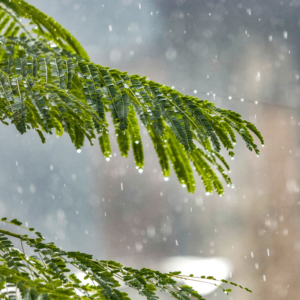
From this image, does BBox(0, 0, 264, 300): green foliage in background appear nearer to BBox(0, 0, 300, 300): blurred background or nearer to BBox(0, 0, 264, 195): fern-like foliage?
BBox(0, 0, 264, 195): fern-like foliage

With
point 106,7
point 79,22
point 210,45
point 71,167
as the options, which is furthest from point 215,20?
point 71,167

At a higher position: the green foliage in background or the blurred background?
the blurred background

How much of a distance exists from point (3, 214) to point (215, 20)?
2.83m

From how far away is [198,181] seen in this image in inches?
124

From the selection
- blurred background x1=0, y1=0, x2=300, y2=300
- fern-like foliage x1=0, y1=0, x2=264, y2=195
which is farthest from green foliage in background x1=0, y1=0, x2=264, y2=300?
blurred background x1=0, y1=0, x2=300, y2=300

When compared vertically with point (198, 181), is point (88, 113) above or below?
below

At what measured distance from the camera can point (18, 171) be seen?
292 cm

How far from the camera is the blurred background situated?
2.99m

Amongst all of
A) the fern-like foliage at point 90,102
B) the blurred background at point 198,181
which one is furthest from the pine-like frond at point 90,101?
the blurred background at point 198,181

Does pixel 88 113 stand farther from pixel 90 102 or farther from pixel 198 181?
pixel 198 181

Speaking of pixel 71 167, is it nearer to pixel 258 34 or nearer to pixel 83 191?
pixel 83 191

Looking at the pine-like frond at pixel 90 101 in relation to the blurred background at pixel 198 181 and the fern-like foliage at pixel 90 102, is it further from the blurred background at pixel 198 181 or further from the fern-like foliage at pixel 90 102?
the blurred background at pixel 198 181

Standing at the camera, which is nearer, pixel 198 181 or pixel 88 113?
pixel 88 113

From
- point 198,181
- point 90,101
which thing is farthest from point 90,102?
point 198,181
